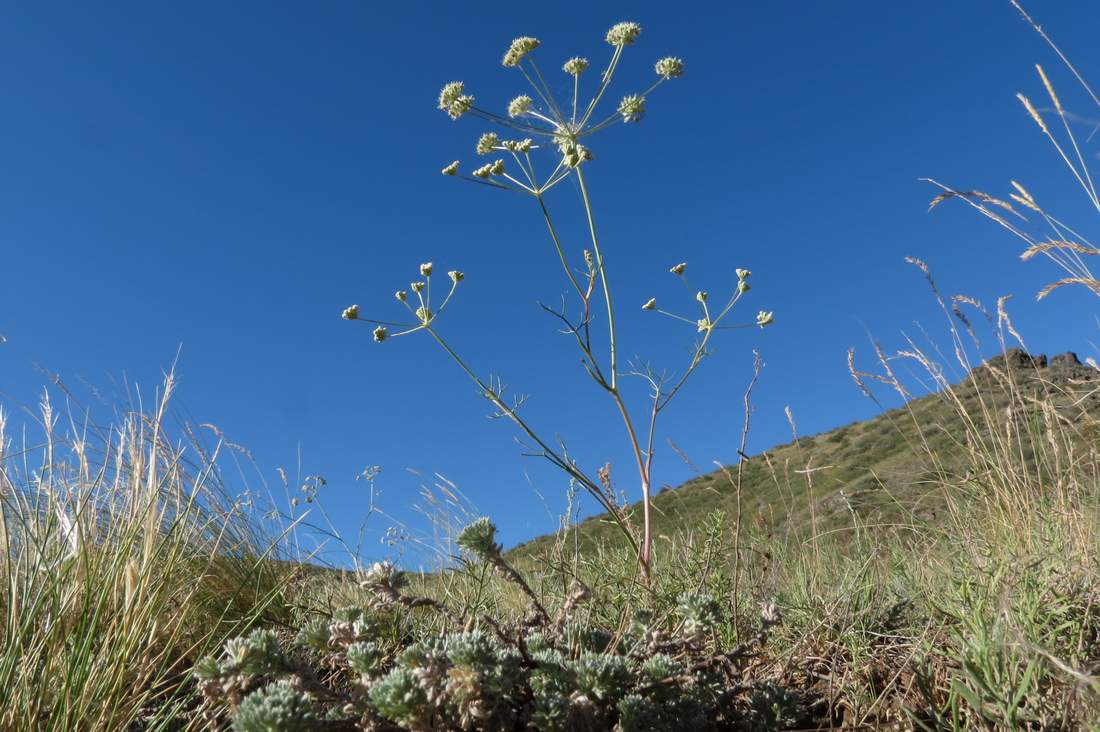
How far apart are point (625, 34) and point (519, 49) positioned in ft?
1.48

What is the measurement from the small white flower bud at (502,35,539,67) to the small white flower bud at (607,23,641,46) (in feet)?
1.12

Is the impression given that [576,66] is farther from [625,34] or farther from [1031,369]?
A: [1031,369]

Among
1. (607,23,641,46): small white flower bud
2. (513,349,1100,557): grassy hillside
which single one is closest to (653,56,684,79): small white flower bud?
(607,23,641,46): small white flower bud

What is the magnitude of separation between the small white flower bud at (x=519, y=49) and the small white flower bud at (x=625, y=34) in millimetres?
341

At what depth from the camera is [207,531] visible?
4.08 meters

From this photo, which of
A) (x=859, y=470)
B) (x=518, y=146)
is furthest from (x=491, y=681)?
(x=859, y=470)

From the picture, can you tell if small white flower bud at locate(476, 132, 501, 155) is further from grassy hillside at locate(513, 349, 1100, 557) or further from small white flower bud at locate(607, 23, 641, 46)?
grassy hillside at locate(513, 349, 1100, 557)

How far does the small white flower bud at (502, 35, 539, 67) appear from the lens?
3039 mm

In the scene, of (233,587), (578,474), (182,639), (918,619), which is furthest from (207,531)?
(918,619)

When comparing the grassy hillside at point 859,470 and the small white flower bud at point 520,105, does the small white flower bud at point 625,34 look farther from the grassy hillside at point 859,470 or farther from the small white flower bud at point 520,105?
the grassy hillside at point 859,470

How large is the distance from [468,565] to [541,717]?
5.10 feet

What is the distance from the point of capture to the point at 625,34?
3.11 meters

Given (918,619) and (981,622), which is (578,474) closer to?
(918,619)

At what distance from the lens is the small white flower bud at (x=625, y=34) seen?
3098 mm
